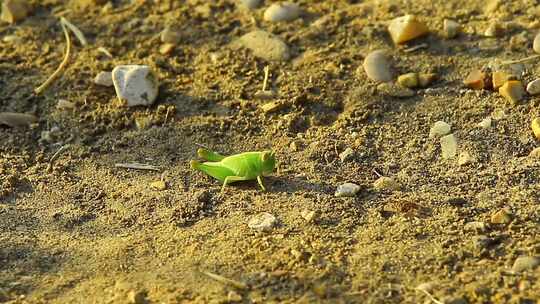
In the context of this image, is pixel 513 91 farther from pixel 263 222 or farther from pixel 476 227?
pixel 263 222

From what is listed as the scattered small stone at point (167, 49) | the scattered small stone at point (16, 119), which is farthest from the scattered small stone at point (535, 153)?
the scattered small stone at point (16, 119)

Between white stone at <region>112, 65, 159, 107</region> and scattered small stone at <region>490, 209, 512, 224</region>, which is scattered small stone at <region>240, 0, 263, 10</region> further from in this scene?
scattered small stone at <region>490, 209, 512, 224</region>

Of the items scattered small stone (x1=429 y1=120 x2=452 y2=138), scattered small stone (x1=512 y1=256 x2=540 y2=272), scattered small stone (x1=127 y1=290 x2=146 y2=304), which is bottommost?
scattered small stone (x1=127 y1=290 x2=146 y2=304)

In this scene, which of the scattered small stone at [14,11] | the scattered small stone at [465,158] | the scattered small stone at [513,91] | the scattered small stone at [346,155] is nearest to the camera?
the scattered small stone at [465,158]

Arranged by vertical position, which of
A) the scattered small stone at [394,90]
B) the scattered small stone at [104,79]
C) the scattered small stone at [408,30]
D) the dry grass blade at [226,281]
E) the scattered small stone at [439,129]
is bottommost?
the dry grass blade at [226,281]

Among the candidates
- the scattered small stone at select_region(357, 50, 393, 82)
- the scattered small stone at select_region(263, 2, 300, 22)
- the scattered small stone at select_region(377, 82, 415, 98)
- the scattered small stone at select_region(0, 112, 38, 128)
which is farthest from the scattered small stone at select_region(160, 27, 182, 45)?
the scattered small stone at select_region(377, 82, 415, 98)

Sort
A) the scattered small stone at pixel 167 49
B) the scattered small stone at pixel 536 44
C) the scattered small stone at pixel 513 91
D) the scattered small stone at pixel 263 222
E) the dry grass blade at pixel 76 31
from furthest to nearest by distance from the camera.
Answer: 1. the dry grass blade at pixel 76 31
2. the scattered small stone at pixel 167 49
3. the scattered small stone at pixel 536 44
4. the scattered small stone at pixel 513 91
5. the scattered small stone at pixel 263 222

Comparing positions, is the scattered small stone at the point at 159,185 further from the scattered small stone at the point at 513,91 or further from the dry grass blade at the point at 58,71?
the scattered small stone at the point at 513,91
